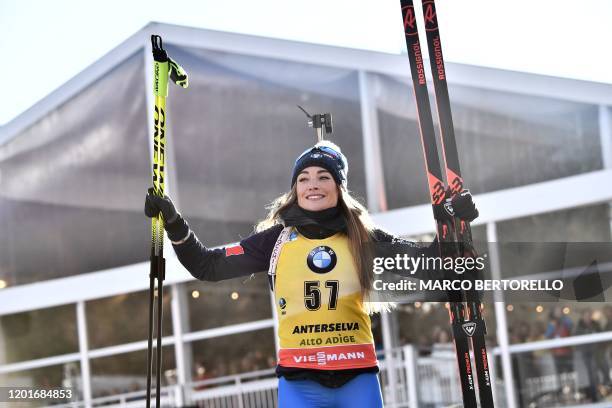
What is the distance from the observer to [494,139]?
9609mm

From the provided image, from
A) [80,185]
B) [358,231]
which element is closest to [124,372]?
[80,185]

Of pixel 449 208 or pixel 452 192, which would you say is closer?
pixel 449 208

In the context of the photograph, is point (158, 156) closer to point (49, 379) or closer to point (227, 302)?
point (227, 302)

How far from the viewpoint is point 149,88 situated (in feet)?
36.4

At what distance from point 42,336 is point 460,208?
27.7 feet

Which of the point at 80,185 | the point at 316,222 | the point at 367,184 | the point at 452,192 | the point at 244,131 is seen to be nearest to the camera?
the point at 316,222

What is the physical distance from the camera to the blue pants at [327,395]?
386cm

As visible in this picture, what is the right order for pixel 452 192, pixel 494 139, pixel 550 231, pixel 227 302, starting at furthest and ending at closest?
pixel 227 302
pixel 494 139
pixel 550 231
pixel 452 192

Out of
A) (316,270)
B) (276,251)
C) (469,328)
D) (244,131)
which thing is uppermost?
(244,131)

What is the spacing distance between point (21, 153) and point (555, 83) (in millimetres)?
6166

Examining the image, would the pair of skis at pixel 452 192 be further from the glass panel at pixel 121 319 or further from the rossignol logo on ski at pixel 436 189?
the glass panel at pixel 121 319

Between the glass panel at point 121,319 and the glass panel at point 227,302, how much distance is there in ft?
1.07

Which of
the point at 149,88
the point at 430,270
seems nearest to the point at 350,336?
the point at 430,270

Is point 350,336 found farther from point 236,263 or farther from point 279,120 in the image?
point 279,120
